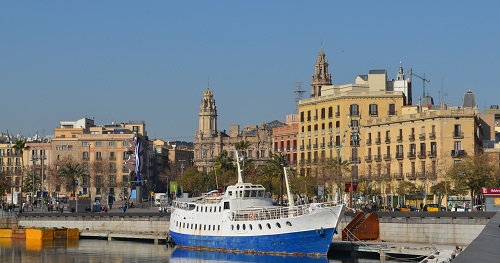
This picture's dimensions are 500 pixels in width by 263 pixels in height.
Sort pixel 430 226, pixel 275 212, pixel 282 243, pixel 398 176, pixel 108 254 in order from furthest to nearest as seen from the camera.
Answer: pixel 398 176 < pixel 108 254 < pixel 275 212 < pixel 282 243 < pixel 430 226

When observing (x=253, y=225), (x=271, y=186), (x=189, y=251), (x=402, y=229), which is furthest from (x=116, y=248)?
(x=271, y=186)

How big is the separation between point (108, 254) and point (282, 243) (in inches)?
705

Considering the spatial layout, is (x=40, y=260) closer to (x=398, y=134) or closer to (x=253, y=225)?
(x=253, y=225)

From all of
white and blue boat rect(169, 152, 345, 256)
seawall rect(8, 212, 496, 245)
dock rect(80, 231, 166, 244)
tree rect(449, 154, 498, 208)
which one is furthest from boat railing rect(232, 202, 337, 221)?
tree rect(449, 154, 498, 208)

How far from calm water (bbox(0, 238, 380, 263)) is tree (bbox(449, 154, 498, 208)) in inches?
1456

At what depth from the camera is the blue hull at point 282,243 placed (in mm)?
78875

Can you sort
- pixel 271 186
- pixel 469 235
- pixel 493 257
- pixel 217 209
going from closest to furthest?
pixel 493 257, pixel 469 235, pixel 217 209, pixel 271 186

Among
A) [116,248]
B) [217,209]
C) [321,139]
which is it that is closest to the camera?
[217,209]

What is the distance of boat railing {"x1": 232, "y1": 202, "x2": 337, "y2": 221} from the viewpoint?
79938 mm

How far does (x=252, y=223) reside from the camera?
83188mm

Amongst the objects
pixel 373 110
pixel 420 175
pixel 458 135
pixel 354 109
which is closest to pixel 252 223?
pixel 420 175

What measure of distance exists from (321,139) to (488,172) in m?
43.8

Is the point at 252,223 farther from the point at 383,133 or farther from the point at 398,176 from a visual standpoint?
the point at 383,133

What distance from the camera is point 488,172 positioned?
375ft
